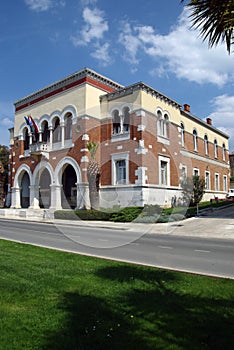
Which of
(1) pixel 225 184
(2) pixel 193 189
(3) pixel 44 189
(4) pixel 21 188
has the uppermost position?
(1) pixel 225 184

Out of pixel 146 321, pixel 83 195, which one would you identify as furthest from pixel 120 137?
pixel 146 321

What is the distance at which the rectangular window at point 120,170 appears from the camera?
26047 millimetres

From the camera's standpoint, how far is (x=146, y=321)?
3.96m

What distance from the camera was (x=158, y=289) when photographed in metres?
5.36

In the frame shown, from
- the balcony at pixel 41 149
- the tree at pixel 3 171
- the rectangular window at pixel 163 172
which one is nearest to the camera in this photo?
the rectangular window at pixel 163 172

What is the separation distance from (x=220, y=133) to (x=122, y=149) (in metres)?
23.2

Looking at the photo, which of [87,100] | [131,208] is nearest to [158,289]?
[131,208]

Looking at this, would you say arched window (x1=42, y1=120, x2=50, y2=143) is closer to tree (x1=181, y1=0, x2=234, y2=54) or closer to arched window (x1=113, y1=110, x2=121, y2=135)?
arched window (x1=113, y1=110, x2=121, y2=135)

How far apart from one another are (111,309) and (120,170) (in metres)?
22.2

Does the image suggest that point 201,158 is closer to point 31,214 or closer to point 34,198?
point 34,198

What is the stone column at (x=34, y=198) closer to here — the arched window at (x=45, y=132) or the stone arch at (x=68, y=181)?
the stone arch at (x=68, y=181)

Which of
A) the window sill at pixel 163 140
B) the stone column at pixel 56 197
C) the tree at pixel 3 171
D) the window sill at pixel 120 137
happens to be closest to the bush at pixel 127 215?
the window sill at pixel 120 137

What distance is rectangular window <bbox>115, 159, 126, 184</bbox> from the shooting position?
26.0m

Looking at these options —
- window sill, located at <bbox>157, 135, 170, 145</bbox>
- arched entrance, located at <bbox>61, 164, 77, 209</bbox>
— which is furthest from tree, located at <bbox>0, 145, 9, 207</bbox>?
window sill, located at <bbox>157, 135, 170, 145</bbox>
